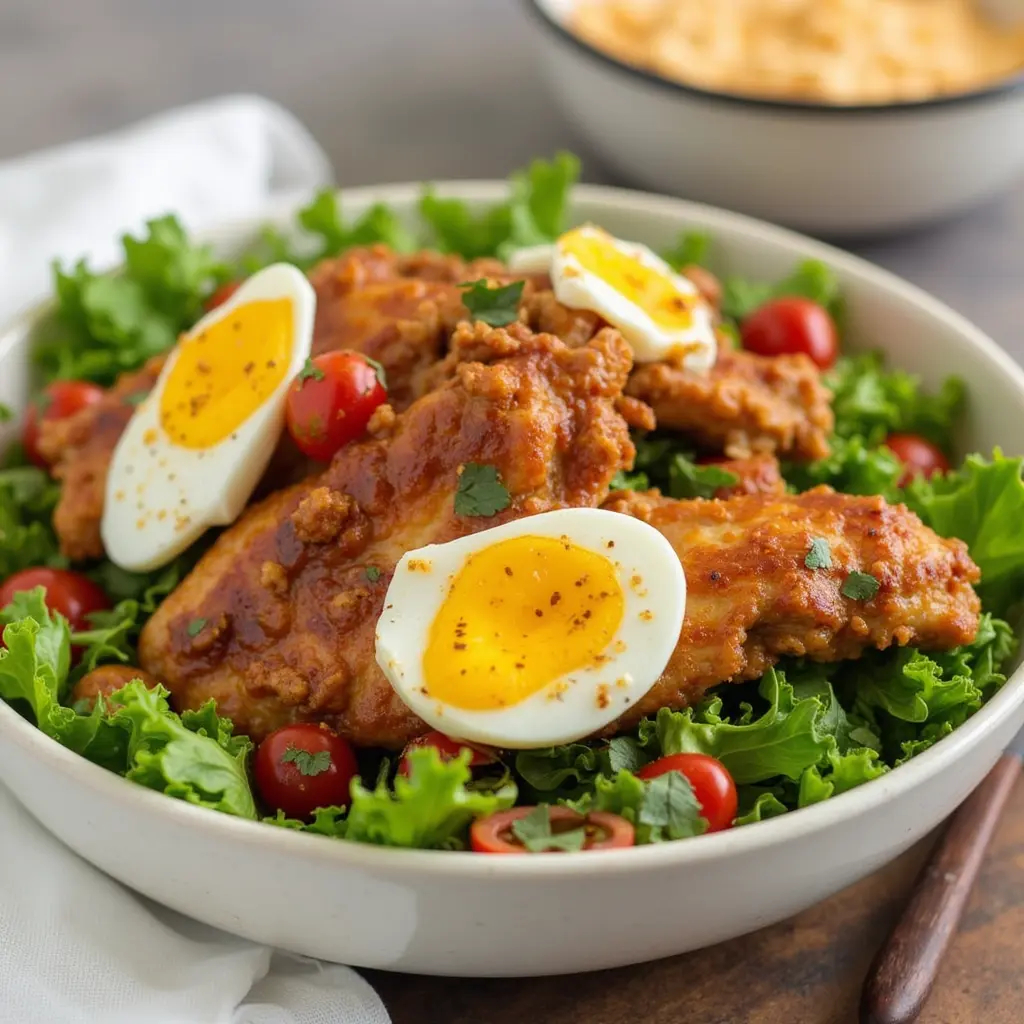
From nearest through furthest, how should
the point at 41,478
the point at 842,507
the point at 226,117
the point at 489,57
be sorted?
1. the point at 842,507
2. the point at 41,478
3. the point at 226,117
4. the point at 489,57

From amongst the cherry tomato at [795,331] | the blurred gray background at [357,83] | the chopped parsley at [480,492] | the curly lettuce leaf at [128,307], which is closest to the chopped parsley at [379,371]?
the chopped parsley at [480,492]

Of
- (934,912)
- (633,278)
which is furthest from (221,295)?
(934,912)

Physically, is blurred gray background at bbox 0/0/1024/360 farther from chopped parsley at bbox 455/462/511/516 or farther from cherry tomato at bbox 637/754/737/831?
cherry tomato at bbox 637/754/737/831

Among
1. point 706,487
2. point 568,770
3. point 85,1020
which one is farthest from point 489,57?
point 85,1020

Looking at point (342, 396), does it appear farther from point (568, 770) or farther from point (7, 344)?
point (7, 344)

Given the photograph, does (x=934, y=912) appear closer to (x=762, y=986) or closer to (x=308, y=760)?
(x=762, y=986)

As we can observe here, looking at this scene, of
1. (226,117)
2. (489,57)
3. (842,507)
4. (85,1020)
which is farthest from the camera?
(489,57)

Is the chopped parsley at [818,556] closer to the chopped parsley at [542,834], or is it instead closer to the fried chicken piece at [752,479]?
the fried chicken piece at [752,479]

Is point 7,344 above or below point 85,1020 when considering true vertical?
above
